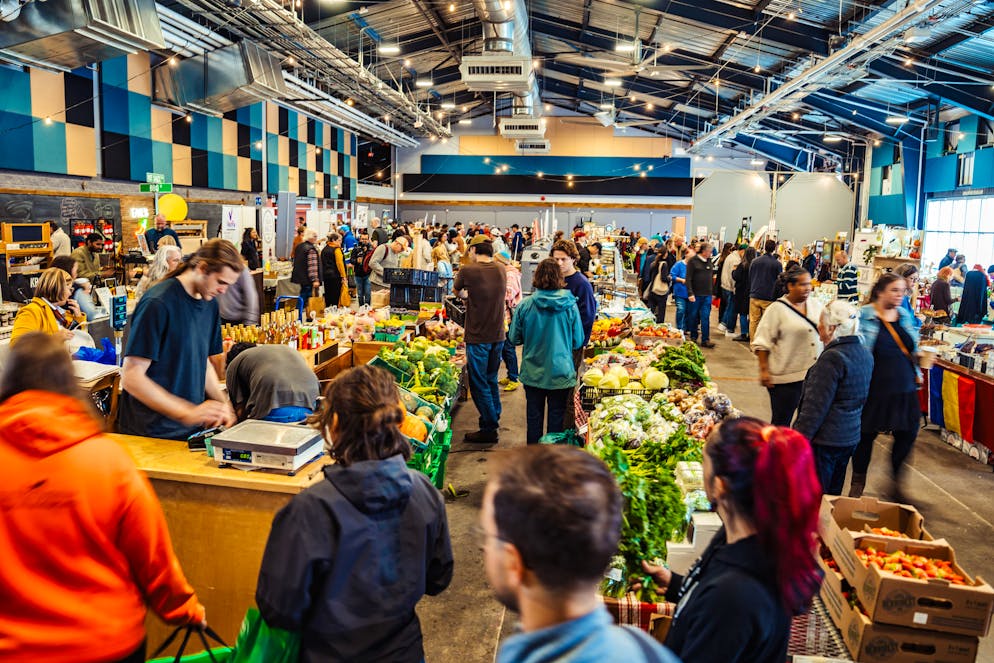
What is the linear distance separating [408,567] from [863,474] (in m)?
3.93

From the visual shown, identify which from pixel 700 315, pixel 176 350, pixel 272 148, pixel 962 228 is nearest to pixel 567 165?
pixel 272 148

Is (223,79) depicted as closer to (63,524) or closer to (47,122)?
(47,122)

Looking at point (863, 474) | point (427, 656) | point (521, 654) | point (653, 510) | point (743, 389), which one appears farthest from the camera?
point (743, 389)

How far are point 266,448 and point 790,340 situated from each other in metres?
3.82

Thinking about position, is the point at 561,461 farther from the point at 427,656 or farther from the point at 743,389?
the point at 743,389

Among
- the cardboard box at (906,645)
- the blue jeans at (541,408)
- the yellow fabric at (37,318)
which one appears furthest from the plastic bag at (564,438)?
the yellow fabric at (37,318)

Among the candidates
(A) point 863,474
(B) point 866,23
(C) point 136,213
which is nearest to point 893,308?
(A) point 863,474

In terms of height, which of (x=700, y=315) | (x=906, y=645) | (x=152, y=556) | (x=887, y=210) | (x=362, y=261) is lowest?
(x=906, y=645)

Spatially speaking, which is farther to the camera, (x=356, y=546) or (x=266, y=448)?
(x=266, y=448)

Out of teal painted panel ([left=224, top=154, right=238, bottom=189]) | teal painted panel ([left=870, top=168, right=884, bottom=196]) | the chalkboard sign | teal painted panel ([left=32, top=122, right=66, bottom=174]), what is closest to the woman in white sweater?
the chalkboard sign

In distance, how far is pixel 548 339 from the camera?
5.26m

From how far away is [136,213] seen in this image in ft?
40.6

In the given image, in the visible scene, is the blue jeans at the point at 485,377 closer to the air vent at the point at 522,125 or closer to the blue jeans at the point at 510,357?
the blue jeans at the point at 510,357

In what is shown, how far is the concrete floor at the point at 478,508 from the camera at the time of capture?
11.5ft
